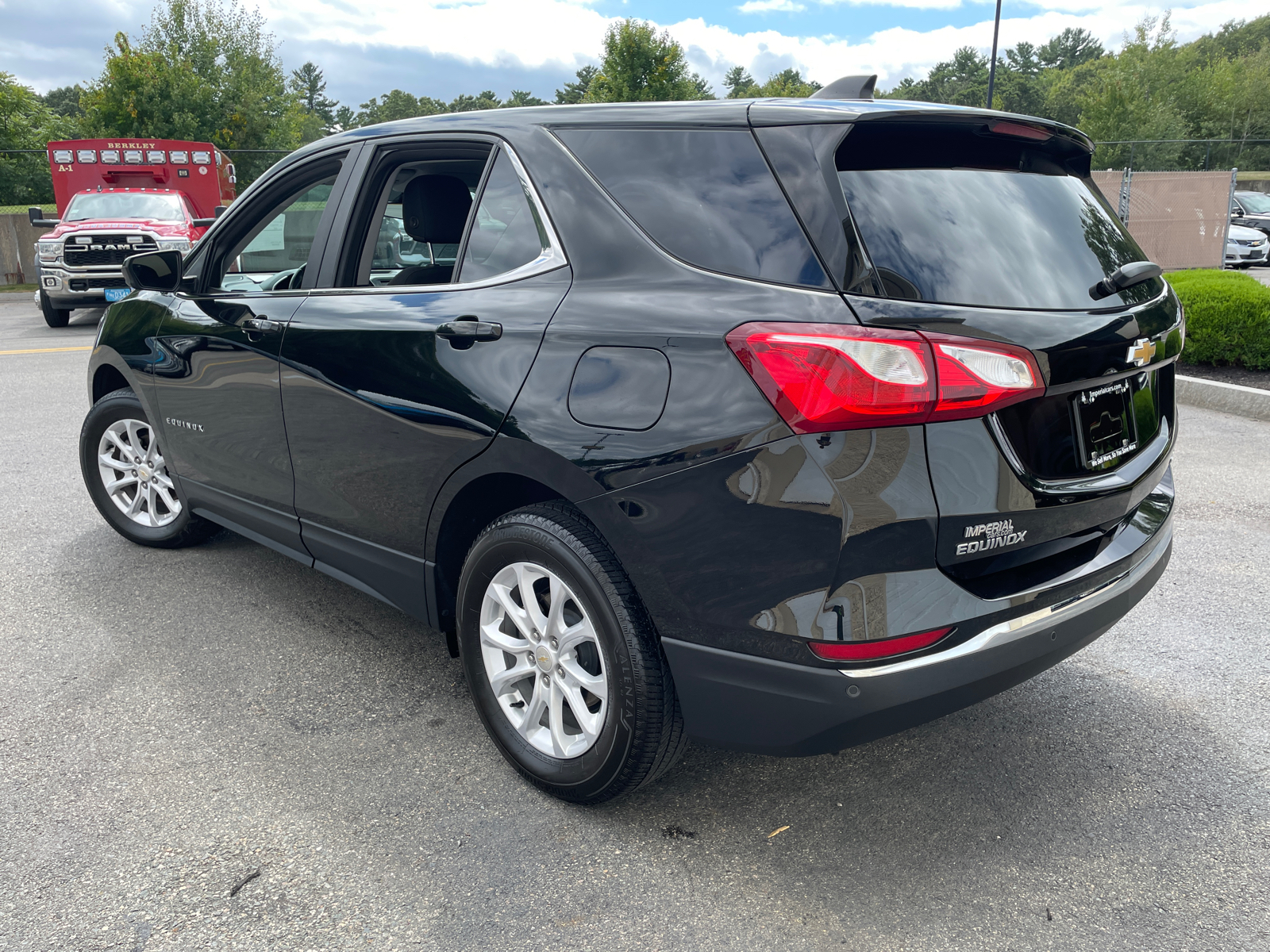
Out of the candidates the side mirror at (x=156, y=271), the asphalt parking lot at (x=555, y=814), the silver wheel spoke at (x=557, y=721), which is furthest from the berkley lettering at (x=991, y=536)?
the side mirror at (x=156, y=271)

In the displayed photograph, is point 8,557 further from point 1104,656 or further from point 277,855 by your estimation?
point 1104,656

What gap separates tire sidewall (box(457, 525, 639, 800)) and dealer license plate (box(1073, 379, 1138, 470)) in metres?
1.15

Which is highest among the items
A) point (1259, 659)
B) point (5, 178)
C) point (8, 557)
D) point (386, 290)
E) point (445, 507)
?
point (5, 178)

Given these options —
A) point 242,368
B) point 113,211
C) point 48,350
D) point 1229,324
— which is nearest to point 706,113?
point 242,368

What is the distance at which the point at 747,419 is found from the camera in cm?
199

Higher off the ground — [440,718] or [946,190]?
[946,190]

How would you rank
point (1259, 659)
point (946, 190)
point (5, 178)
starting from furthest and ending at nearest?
point (5, 178) → point (1259, 659) → point (946, 190)

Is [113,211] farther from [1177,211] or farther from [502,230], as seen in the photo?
[1177,211]

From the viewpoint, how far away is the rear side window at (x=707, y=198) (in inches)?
82.6

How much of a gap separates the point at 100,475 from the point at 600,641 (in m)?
3.41

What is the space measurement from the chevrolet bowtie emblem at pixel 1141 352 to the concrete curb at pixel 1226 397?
6025 millimetres

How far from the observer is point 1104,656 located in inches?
136

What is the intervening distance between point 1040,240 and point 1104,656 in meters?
1.81

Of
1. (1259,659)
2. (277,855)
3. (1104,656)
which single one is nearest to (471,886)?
(277,855)
